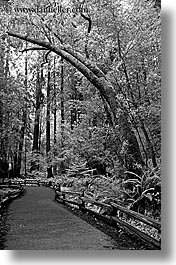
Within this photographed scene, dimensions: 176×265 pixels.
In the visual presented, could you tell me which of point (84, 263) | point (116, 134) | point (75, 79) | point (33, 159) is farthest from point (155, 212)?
point (75, 79)

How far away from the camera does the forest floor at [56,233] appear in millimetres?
3342

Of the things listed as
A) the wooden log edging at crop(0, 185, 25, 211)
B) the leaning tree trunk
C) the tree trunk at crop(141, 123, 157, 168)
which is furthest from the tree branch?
the wooden log edging at crop(0, 185, 25, 211)

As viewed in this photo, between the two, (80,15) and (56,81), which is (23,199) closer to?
(56,81)

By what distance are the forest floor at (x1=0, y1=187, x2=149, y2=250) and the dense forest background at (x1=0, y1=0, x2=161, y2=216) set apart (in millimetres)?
583

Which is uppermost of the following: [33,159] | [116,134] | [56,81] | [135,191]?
[56,81]

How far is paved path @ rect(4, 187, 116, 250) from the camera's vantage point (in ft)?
11.0

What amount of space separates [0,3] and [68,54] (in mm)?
1271

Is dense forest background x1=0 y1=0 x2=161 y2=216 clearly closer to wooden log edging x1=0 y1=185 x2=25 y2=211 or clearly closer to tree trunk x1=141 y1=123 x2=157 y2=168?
tree trunk x1=141 y1=123 x2=157 y2=168

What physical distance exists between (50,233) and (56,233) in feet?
0.23

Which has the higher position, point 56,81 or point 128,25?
point 128,25

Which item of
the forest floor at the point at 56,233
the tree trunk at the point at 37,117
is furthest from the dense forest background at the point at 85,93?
the forest floor at the point at 56,233

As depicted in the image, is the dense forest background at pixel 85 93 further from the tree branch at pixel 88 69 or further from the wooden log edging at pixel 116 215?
the wooden log edging at pixel 116 215

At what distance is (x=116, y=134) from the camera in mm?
4715

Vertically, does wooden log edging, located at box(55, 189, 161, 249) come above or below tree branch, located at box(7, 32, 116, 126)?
below
